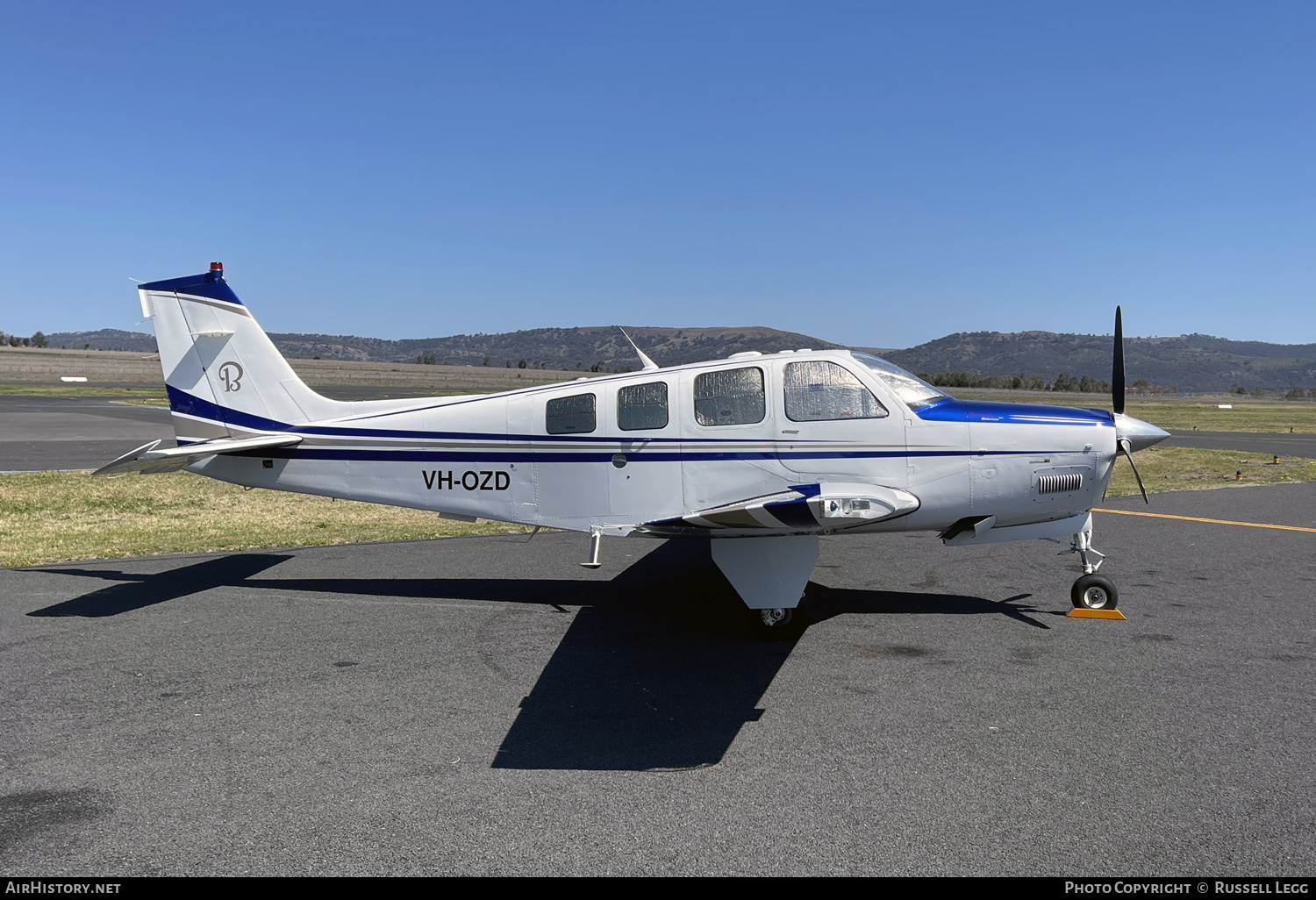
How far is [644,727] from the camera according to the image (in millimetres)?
6070

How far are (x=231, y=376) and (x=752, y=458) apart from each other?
21.0 ft

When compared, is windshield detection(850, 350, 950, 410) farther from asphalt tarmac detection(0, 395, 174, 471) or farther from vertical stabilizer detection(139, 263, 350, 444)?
asphalt tarmac detection(0, 395, 174, 471)

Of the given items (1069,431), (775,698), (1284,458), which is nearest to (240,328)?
(775,698)

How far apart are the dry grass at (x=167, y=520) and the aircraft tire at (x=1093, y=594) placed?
8.69 metres

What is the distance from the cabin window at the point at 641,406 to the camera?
8.55 meters

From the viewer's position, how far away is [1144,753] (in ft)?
18.2

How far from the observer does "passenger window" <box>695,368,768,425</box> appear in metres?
8.34

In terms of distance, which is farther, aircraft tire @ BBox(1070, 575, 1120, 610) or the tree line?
the tree line

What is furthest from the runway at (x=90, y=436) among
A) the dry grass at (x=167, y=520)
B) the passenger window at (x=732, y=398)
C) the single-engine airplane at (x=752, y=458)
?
the passenger window at (x=732, y=398)

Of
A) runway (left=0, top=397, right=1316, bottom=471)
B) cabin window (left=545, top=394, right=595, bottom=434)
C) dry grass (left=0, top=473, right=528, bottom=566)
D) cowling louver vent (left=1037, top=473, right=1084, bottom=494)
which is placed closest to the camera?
cowling louver vent (left=1037, top=473, right=1084, bottom=494)

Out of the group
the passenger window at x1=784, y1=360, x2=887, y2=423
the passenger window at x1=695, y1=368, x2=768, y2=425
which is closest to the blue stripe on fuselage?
the passenger window at x1=784, y1=360, x2=887, y2=423

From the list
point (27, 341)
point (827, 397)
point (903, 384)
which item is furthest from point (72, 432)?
point (27, 341)

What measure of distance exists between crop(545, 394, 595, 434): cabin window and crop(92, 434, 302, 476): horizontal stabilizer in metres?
3.15

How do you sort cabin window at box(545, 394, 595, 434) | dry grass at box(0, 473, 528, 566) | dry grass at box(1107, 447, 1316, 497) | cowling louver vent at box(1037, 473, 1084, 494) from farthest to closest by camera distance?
dry grass at box(1107, 447, 1316, 497) → dry grass at box(0, 473, 528, 566) → cabin window at box(545, 394, 595, 434) → cowling louver vent at box(1037, 473, 1084, 494)
